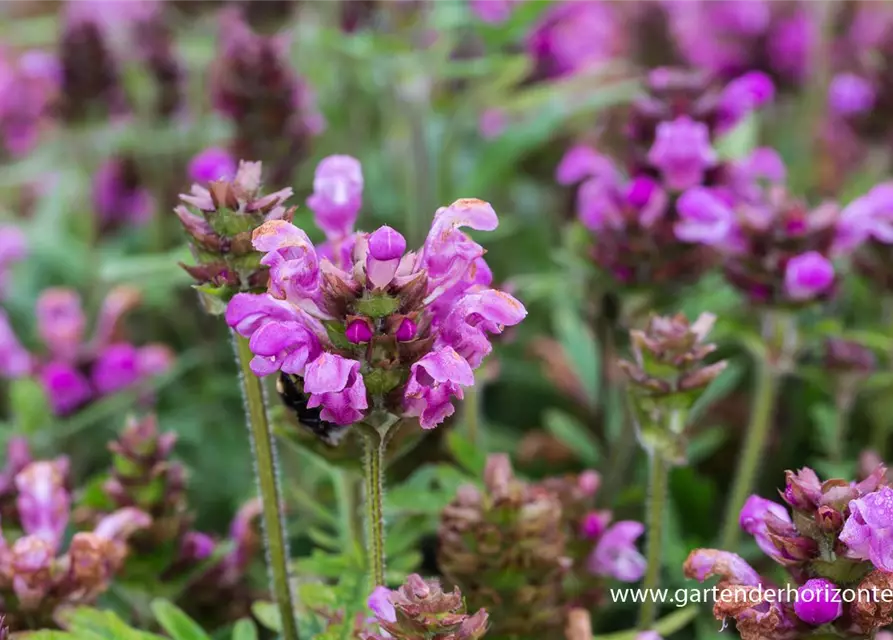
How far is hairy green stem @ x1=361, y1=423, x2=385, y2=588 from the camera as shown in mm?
649

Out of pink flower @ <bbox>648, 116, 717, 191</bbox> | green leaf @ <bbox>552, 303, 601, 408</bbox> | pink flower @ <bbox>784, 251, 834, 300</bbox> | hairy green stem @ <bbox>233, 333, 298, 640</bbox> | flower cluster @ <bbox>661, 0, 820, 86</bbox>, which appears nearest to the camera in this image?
hairy green stem @ <bbox>233, 333, 298, 640</bbox>

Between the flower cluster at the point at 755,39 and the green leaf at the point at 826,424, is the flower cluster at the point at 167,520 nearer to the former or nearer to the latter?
the green leaf at the point at 826,424

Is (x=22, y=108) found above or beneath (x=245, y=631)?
above

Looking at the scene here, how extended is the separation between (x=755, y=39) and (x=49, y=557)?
59.9 inches

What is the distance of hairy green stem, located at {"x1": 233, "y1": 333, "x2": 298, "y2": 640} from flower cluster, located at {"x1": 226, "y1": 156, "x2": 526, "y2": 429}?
6cm

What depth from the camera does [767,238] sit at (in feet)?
3.30

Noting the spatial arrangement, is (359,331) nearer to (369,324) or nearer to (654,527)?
(369,324)

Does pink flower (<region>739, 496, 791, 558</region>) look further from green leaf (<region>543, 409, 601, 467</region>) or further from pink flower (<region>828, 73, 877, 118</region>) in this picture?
pink flower (<region>828, 73, 877, 118</region>)

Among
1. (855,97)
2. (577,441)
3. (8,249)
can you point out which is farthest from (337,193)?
(855,97)

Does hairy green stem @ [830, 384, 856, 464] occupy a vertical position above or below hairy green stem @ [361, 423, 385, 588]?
below

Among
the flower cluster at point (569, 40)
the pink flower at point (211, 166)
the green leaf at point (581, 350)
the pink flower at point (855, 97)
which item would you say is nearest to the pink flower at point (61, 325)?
the pink flower at point (211, 166)

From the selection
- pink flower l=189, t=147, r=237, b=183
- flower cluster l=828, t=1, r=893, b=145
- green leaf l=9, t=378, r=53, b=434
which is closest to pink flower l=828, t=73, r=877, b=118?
flower cluster l=828, t=1, r=893, b=145

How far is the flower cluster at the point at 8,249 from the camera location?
4.99ft

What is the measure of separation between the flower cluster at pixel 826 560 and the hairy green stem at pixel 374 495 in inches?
9.3
